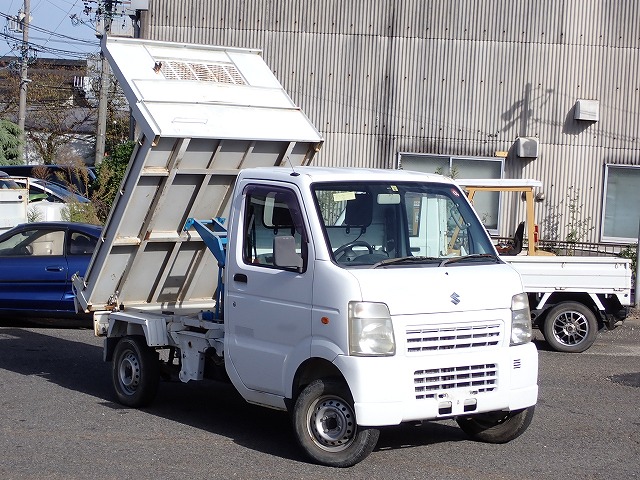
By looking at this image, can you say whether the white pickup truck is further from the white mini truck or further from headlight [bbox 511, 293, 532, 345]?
headlight [bbox 511, 293, 532, 345]

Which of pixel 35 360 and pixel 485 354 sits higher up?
pixel 485 354

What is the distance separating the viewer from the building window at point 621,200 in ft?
68.2

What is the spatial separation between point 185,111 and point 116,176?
17.1m

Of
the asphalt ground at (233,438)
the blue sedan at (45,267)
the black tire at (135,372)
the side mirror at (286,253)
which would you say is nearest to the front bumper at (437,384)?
the asphalt ground at (233,438)

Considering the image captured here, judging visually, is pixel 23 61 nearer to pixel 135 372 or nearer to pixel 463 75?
pixel 463 75

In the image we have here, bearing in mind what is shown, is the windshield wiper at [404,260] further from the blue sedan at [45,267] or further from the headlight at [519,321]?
the blue sedan at [45,267]

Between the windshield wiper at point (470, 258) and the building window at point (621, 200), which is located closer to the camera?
the windshield wiper at point (470, 258)

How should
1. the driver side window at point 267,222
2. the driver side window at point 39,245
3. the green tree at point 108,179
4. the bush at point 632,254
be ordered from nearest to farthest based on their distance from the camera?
1. the driver side window at point 267,222
2. the driver side window at point 39,245
3. the bush at point 632,254
4. the green tree at point 108,179

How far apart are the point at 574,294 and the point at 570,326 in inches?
17.0

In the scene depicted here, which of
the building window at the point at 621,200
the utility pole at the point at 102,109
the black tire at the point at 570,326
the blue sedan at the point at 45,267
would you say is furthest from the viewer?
the utility pole at the point at 102,109

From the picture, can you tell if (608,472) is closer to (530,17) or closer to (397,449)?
(397,449)

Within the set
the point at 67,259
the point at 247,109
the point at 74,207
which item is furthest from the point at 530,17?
the point at 247,109

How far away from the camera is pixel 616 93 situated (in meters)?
20.7

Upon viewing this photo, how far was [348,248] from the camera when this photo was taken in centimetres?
721
